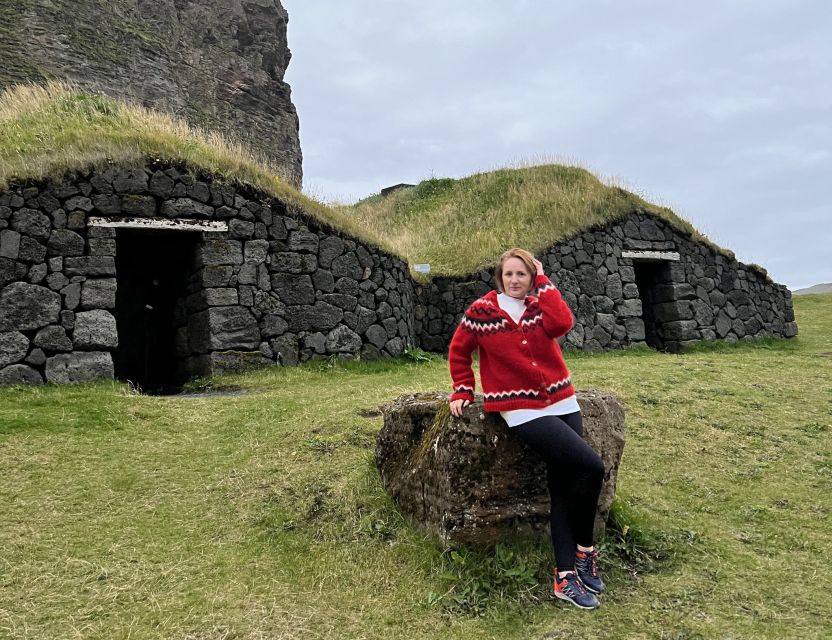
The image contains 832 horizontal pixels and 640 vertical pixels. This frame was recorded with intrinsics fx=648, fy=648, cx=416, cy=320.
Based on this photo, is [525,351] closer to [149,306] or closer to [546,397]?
[546,397]

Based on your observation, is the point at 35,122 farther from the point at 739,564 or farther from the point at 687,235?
the point at 687,235

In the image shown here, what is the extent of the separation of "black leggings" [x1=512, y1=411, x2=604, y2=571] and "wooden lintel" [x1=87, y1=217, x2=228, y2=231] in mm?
7172

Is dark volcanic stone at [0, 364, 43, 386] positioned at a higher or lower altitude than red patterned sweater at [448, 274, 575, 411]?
lower

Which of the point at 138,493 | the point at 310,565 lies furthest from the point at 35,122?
the point at 310,565

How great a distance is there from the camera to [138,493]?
4742 mm

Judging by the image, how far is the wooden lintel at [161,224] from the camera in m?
8.67

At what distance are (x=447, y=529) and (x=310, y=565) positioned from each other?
84cm

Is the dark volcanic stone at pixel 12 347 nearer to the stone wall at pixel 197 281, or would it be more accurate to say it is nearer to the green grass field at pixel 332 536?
the stone wall at pixel 197 281

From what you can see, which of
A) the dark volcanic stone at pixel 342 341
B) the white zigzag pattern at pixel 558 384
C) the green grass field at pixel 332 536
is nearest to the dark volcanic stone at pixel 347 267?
the dark volcanic stone at pixel 342 341

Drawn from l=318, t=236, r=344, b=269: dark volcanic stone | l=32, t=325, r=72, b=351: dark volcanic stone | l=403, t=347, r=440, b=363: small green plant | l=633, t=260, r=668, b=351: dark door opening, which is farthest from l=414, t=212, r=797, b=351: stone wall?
l=32, t=325, r=72, b=351: dark volcanic stone

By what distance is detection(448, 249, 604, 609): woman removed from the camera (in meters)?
3.27

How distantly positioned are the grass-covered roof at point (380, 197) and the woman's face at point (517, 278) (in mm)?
7202

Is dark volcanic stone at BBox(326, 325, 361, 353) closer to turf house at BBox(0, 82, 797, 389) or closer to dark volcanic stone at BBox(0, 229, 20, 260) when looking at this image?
turf house at BBox(0, 82, 797, 389)

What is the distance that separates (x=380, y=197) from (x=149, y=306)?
13.2m
